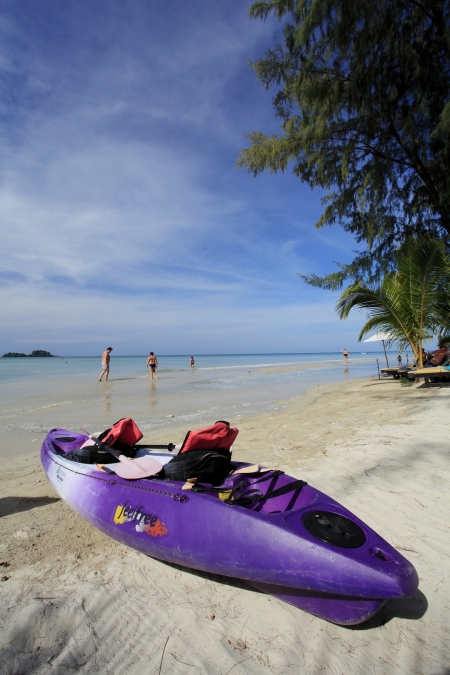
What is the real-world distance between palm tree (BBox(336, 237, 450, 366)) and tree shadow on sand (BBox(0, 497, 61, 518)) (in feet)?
31.4

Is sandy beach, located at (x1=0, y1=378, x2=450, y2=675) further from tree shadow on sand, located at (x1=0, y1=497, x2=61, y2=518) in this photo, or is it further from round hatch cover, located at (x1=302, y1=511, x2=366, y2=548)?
round hatch cover, located at (x1=302, y1=511, x2=366, y2=548)

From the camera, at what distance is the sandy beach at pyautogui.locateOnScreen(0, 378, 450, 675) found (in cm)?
176

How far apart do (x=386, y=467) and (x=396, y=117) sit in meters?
8.65

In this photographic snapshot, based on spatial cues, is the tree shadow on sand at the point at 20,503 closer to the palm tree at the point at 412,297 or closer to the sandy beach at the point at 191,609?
the sandy beach at the point at 191,609

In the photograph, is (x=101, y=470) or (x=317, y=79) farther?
(x=317, y=79)

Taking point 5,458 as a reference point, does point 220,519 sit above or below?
above

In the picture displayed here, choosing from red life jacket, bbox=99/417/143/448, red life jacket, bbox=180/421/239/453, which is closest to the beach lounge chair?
red life jacket, bbox=180/421/239/453

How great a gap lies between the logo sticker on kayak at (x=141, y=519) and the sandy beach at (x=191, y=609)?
27 cm

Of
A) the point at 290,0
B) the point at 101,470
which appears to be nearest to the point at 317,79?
the point at 290,0

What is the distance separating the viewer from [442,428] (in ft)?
17.0

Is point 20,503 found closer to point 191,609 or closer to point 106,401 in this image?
point 191,609

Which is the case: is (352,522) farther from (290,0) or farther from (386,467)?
(290,0)

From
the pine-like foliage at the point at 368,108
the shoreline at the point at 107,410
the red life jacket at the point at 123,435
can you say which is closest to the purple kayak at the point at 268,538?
the red life jacket at the point at 123,435

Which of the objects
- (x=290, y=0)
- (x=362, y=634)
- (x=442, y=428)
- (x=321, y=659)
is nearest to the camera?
(x=321, y=659)
